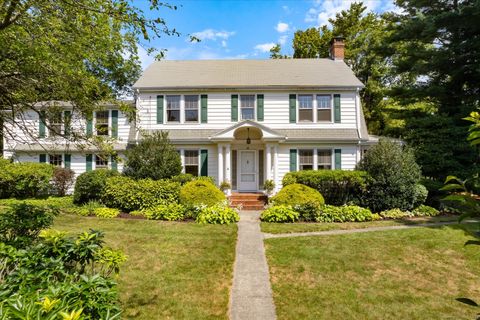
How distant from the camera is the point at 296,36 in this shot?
28766 millimetres

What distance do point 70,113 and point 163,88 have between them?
10481 mm

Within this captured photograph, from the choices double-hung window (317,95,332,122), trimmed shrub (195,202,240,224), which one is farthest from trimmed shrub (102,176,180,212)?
double-hung window (317,95,332,122)

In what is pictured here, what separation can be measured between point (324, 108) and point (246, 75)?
496cm

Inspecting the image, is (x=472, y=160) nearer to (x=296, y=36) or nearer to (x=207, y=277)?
(x=207, y=277)

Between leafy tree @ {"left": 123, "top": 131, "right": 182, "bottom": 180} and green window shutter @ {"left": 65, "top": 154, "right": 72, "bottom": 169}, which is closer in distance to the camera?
leafy tree @ {"left": 123, "top": 131, "right": 182, "bottom": 180}

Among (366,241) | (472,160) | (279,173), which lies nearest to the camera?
(366,241)

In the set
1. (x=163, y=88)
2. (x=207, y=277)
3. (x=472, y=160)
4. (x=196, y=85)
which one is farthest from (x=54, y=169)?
(x=472, y=160)

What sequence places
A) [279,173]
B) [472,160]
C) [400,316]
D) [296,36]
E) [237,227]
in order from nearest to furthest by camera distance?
[400,316]
[237,227]
[472,160]
[279,173]
[296,36]

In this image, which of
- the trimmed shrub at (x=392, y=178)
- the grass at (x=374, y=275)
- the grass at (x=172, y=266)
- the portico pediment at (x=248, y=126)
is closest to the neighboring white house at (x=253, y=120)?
the portico pediment at (x=248, y=126)

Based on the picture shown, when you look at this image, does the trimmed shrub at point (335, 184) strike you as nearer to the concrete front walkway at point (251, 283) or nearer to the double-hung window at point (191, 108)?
the concrete front walkway at point (251, 283)

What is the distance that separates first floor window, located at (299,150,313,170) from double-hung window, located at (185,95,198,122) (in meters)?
6.22

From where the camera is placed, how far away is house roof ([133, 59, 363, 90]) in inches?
609

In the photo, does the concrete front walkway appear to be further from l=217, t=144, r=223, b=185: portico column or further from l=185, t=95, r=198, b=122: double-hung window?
l=185, t=95, r=198, b=122: double-hung window

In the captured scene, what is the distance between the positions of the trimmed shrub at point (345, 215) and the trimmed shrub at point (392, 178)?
4.15 ft
